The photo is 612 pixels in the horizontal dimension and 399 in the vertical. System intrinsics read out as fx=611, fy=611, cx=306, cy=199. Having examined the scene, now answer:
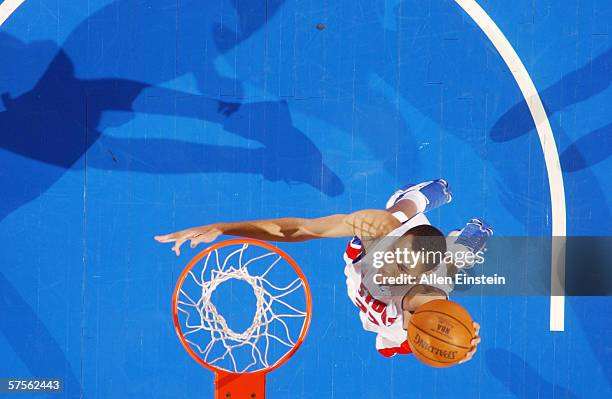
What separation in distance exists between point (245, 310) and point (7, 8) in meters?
2.79

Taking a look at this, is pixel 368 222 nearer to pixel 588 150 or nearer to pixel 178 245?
pixel 178 245

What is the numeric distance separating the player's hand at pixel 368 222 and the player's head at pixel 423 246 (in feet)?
0.46

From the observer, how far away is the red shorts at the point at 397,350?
439 centimetres

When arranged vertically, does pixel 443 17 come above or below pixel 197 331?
above

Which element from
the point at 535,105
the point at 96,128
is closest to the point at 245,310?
the point at 96,128

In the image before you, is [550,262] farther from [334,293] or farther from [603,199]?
[334,293]

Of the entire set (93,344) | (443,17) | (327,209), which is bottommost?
(93,344)

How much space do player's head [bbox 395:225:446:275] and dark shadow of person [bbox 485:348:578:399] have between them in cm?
83

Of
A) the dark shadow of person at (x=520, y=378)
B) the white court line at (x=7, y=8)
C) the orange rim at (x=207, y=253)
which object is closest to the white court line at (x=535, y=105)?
the dark shadow of person at (x=520, y=378)

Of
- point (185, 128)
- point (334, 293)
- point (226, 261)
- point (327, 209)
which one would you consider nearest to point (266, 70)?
point (185, 128)

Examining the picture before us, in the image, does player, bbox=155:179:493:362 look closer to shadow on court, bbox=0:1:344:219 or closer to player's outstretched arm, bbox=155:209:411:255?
player's outstretched arm, bbox=155:209:411:255

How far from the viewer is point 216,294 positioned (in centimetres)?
446

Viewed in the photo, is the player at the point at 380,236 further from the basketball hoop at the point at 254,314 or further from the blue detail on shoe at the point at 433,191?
the basketball hoop at the point at 254,314

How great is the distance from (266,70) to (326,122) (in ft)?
1.89
